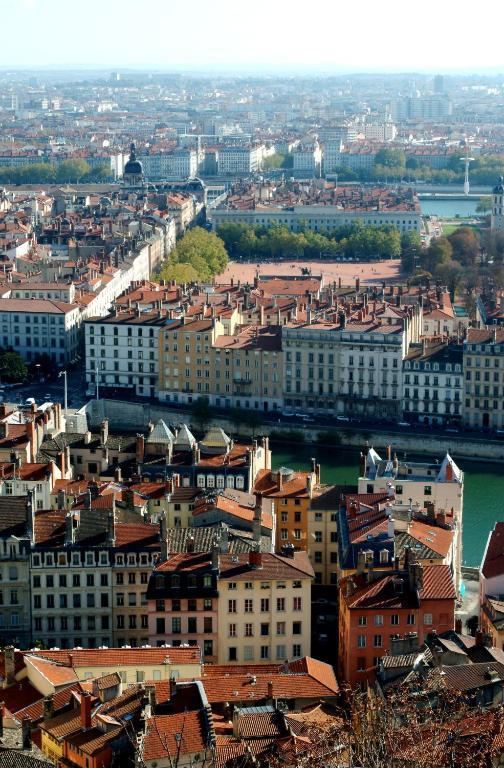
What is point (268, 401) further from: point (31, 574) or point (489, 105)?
point (489, 105)

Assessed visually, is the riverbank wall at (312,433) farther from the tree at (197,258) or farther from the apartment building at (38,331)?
the tree at (197,258)

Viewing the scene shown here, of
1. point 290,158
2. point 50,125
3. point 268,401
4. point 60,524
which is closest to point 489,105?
point 50,125

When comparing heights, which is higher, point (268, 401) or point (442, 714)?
point (442, 714)

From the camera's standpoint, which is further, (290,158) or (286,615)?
(290,158)

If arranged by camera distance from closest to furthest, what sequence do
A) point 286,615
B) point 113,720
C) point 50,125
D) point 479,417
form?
1. point 113,720
2. point 286,615
3. point 479,417
4. point 50,125

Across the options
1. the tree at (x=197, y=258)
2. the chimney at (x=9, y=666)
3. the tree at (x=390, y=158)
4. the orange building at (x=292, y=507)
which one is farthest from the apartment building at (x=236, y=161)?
the chimney at (x=9, y=666)

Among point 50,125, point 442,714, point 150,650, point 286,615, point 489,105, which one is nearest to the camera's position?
point 442,714
